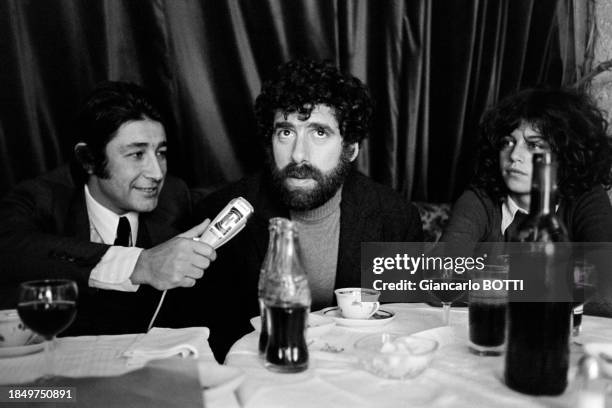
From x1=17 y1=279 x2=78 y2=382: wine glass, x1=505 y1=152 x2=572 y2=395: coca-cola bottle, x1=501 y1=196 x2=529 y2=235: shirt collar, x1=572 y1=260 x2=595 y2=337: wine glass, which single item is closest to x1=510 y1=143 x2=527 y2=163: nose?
x1=501 y1=196 x2=529 y2=235: shirt collar

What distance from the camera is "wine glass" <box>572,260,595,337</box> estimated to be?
0.97m

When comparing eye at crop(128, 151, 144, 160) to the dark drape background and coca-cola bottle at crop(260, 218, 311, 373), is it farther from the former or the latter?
coca-cola bottle at crop(260, 218, 311, 373)

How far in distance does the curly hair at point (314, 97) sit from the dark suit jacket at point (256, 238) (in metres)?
0.17

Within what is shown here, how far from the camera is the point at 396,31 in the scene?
212 centimetres

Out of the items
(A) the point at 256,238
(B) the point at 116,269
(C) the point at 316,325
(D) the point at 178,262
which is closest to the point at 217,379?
(C) the point at 316,325

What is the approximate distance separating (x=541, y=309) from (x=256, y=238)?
1.02 m

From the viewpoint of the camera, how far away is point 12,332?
92 cm

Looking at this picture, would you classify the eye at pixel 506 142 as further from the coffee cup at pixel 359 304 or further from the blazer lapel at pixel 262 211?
the coffee cup at pixel 359 304

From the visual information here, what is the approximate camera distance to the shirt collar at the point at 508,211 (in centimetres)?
169

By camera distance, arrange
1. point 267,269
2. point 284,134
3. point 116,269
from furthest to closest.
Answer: point 284,134, point 116,269, point 267,269

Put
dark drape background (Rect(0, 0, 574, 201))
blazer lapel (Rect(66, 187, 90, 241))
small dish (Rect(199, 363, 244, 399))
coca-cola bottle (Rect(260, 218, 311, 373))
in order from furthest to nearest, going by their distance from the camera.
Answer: dark drape background (Rect(0, 0, 574, 201))
blazer lapel (Rect(66, 187, 90, 241))
coca-cola bottle (Rect(260, 218, 311, 373))
small dish (Rect(199, 363, 244, 399))

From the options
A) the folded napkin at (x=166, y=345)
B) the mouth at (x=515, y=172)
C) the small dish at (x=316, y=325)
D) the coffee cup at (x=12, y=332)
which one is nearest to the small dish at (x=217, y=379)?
the folded napkin at (x=166, y=345)

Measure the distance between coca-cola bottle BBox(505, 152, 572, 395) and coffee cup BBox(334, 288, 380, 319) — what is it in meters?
0.35

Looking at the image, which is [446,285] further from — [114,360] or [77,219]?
[77,219]
